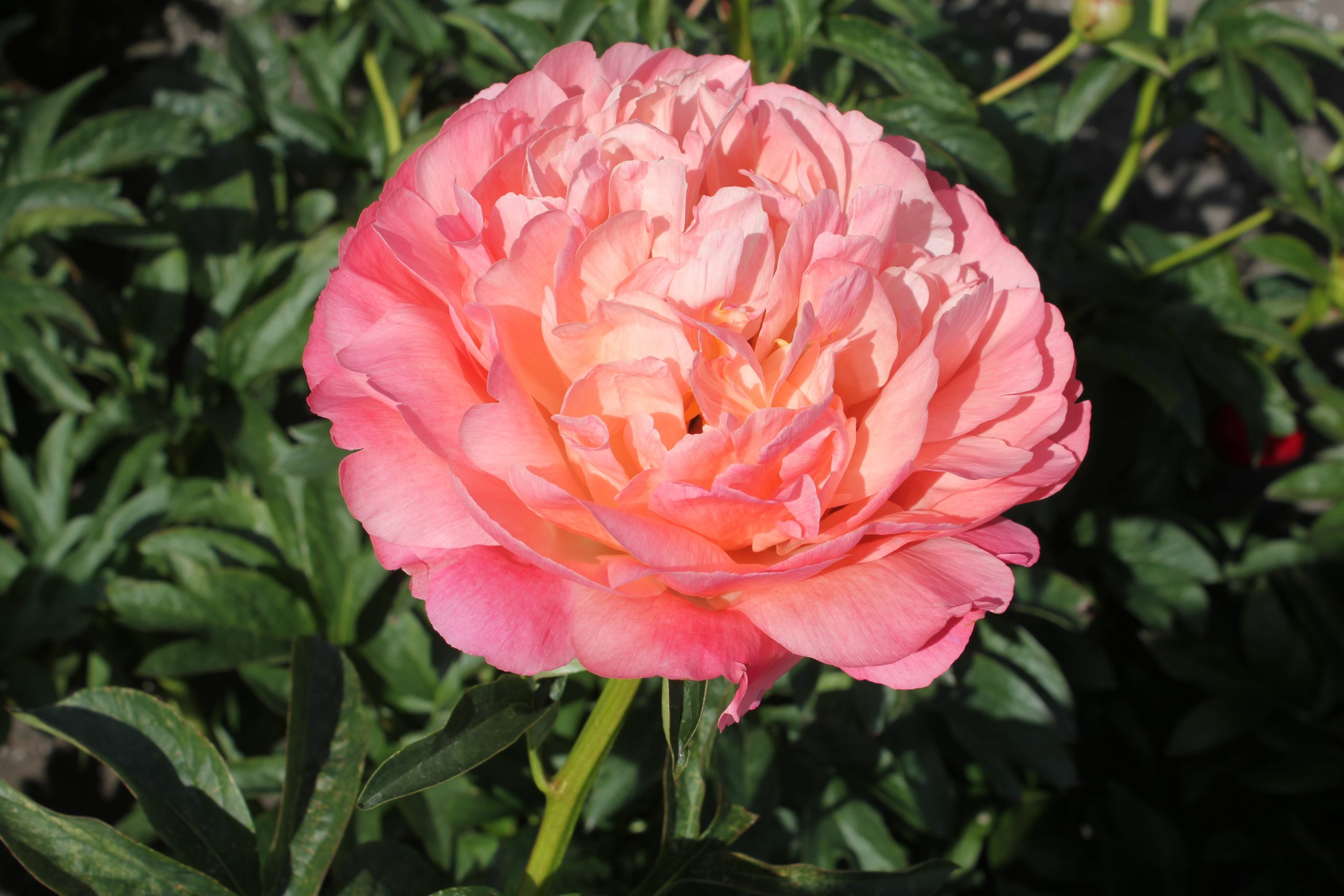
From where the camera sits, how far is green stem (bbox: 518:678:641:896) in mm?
570

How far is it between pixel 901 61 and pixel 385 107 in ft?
2.25

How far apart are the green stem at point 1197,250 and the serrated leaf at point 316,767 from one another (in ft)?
3.47

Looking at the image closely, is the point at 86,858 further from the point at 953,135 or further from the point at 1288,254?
the point at 1288,254

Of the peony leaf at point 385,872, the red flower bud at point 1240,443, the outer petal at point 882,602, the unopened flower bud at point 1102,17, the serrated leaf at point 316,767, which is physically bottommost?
the red flower bud at point 1240,443

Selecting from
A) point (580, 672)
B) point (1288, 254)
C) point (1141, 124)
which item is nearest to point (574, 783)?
point (580, 672)

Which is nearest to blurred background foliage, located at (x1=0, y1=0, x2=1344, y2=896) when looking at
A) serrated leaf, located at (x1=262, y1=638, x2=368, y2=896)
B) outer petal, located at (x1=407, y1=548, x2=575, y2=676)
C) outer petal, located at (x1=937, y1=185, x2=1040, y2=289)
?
serrated leaf, located at (x1=262, y1=638, x2=368, y2=896)

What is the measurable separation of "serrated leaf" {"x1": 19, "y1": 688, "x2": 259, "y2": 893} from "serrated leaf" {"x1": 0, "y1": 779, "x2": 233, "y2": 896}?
2 cm

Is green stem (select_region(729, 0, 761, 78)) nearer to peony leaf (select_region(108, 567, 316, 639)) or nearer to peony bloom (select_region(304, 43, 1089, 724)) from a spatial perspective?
peony bloom (select_region(304, 43, 1089, 724))

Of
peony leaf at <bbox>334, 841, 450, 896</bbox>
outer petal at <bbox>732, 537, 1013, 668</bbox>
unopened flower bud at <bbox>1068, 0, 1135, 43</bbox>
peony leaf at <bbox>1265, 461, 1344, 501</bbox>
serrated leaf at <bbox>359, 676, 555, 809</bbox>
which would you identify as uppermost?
unopened flower bud at <bbox>1068, 0, 1135, 43</bbox>

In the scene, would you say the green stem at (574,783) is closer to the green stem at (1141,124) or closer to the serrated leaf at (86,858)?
the serrated leaf at (86,858)

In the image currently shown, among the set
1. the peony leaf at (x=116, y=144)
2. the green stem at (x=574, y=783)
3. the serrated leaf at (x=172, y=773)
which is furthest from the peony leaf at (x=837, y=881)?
the peony leaf at (x=116, y=144)

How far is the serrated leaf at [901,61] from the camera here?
0.86 metres

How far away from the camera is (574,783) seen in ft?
1.94

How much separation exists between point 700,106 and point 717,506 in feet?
0.83
